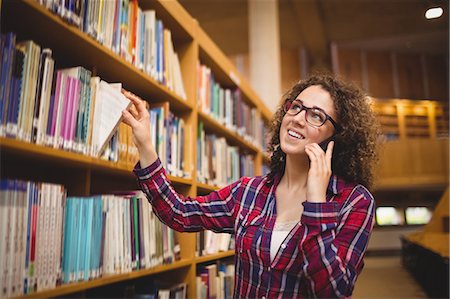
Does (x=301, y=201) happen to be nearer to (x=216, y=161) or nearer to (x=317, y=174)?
(x=317, y=174)

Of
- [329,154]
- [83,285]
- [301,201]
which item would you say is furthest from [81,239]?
[329,154]

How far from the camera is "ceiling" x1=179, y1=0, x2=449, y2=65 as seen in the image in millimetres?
6395

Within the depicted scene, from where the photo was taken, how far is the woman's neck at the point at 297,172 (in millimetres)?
1360

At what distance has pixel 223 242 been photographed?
8.43 ft

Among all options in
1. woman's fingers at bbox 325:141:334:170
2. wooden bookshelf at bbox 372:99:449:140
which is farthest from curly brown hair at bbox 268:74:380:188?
wooden bookshelf at bbox 372:99:449:140

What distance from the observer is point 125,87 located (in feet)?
5.21

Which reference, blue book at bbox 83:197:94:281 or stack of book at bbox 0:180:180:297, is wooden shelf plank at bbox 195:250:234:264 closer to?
stack of book at bbox 0:180:180:297

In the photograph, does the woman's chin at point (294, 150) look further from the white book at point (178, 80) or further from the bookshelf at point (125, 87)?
the white book at point (178, 80)

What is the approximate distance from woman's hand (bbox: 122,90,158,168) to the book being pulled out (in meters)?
0.03

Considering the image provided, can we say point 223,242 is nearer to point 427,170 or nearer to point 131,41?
point 131,41

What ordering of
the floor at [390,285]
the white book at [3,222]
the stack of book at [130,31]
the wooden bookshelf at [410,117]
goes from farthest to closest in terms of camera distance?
1. the wooden bookshelf at [410,117]
2. the floor at [390,285]
3. the stack of book at [130,31]
4. the white book at [3,222]

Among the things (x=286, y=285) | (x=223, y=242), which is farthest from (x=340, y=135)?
(x=223, y=242)

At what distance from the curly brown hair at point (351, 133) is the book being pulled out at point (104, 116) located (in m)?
0.58

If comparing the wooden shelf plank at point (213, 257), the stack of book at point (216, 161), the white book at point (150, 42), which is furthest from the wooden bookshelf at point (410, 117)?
the white book at point (150, 42)
